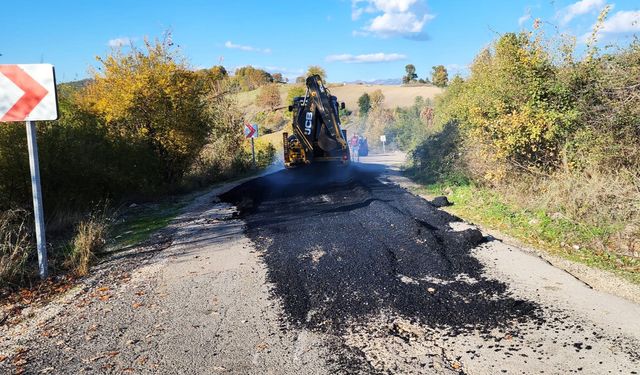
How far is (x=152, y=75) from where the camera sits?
14.9 m

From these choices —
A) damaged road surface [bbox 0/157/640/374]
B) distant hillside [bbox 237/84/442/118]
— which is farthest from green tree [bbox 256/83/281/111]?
damaged road surface [bbox 0/157/640/374]

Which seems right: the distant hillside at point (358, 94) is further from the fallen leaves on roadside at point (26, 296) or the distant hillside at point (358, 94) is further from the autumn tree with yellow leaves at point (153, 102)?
the fallen leaves on roadside at point (26, 296)

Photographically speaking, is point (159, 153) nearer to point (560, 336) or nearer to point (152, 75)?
point (152, 75)

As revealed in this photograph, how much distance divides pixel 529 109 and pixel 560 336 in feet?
22.8

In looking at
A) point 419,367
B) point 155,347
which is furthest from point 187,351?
point 419,367

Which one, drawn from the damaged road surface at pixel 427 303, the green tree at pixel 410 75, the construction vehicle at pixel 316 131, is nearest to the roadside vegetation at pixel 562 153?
the damaged road surface at pixel 427 303

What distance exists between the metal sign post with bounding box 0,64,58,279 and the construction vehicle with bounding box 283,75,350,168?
44.3 feet

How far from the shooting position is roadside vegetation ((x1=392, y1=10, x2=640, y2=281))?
7492mm

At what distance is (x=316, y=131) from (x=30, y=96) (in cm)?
1427

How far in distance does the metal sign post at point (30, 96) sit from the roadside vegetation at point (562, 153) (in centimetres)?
758

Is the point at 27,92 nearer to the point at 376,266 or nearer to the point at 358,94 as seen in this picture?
the point at 376,266

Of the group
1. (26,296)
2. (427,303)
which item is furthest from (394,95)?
(26,296)

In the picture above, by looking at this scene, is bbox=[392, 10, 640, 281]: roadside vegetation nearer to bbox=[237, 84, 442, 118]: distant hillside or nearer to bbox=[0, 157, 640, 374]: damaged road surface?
bbox=[0, 157, 640, 374]: damaged road surface

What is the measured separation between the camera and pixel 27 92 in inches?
232
